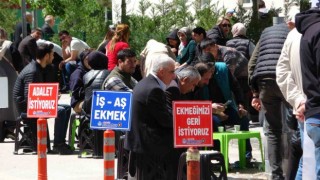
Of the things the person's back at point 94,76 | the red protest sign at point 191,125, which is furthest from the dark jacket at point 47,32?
the red protest sign at point 191,125

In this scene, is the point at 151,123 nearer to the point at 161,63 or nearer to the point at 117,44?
the point at 161,63

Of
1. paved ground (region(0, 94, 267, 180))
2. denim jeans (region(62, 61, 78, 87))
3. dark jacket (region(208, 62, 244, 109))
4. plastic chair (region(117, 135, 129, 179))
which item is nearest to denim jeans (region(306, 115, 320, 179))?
plastic chair (region(117, 135, 129, 179))

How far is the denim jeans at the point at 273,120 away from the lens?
11.4 meters

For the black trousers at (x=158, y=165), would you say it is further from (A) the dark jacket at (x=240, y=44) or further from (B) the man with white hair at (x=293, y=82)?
(A) the dark jacket at (x=240, y=44)

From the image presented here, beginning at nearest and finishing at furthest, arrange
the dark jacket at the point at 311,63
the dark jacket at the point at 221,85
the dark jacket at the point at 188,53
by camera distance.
A: the dark jacket at the point at 311,63 → the dark jacket at the point at 221,85 → the dark jacket at the point at 188,53

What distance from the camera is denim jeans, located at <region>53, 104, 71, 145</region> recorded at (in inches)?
620

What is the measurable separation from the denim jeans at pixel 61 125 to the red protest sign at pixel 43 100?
125 inches

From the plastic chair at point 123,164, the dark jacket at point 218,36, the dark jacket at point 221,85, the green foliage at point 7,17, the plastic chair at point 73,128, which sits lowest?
the plastic chair at point 123,164

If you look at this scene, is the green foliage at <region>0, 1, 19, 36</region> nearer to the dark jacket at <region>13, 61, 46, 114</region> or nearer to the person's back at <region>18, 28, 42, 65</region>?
the person's back at <region>18, 28, 42, 65</region>

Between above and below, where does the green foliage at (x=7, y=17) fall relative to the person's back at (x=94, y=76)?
above

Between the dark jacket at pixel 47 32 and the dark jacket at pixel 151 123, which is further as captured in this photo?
the dark jacket at pixel 47 32

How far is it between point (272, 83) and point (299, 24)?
3.02 metres

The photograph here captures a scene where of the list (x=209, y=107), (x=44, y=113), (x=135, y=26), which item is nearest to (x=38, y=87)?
(x=44, y=113)

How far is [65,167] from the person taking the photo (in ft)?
46.3
